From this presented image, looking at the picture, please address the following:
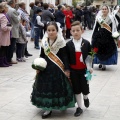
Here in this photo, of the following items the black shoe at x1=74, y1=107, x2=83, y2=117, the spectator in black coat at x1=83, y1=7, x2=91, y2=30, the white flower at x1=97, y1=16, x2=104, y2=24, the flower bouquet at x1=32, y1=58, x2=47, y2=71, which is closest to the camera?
the flower bouquet at x1=32, y1=58, x2=47, y2=71

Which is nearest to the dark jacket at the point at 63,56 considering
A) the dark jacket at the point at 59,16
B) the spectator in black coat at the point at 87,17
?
the dark jacket at the point at 59,16

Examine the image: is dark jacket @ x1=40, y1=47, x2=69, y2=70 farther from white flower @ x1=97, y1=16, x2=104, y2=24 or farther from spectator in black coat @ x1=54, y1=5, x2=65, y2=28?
spectator in black coat @ x1=54, y1=5, x2=65, y2=28

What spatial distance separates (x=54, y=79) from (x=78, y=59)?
0.45 metres

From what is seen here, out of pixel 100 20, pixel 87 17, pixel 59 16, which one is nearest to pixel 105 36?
pixel 100 20

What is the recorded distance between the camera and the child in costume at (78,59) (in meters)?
4.78

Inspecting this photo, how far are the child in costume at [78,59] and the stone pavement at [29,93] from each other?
13.3 inches

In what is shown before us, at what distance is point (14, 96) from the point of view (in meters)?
5.95

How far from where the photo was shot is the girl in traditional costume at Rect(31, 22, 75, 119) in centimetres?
471

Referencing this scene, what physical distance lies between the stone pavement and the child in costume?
1.11 feet

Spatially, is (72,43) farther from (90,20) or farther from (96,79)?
(90,20)

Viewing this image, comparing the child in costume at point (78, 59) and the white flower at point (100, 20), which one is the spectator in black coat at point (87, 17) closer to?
the white flower at point (100, 20)

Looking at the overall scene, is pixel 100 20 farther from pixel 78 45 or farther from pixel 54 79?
pixel 54 79

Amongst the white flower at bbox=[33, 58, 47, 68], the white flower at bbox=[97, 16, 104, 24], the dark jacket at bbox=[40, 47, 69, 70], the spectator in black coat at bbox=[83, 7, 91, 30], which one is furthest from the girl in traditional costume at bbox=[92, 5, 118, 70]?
the spectator in black coat at bbox=[83, 7, 91, 30]

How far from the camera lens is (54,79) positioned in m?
4.73
